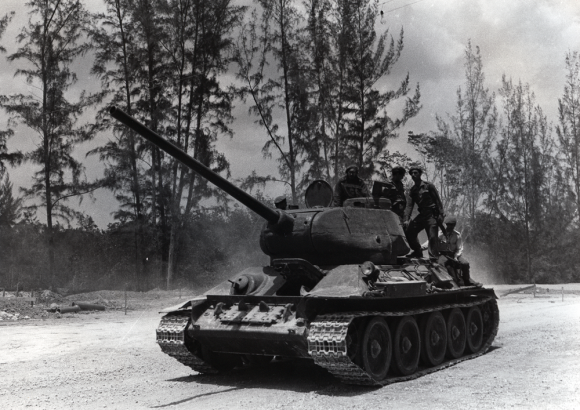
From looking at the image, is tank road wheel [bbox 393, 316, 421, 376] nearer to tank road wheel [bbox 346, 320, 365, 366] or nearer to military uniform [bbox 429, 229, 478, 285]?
tank road wheel [bbox 346, 320, 365, 366]

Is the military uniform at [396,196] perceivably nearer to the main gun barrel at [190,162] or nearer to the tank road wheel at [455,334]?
the tank road wheel at [455,334]

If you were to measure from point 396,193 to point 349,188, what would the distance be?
0.95m

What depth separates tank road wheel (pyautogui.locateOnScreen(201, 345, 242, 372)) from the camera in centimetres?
958

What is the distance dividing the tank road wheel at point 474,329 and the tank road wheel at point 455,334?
9.6 inches

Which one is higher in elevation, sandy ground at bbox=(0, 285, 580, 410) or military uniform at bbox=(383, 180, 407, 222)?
military uniform at bbox=(383, 180, 407, 222)

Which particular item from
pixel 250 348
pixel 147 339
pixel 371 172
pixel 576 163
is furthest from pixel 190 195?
pixel 576 163

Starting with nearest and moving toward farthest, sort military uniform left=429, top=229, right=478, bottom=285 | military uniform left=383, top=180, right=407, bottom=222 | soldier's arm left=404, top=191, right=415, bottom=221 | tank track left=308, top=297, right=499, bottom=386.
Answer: tank track left=308, top=297, right=499, bottom=386 → military uniform left=383, top=180, right=407, bottom=222 → military uniform left=429, top=229, right=478, bottom=285 → soldier's arm left=404, top=191, right=415, bottom=221

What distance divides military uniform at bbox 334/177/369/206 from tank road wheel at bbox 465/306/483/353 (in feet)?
9.74

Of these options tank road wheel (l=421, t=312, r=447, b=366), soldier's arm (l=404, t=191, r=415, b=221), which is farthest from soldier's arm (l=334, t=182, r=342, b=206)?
tank road wheel (l=421, t=312, r=447, b=366)

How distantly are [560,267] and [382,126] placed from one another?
57.9ft

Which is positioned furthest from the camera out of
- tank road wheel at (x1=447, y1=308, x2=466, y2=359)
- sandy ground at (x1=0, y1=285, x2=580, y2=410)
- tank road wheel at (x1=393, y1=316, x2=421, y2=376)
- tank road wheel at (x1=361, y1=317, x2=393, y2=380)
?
tank road wheel at (x1=447, y1=308, x2=466, y2=359)

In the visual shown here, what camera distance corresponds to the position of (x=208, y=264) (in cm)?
3134

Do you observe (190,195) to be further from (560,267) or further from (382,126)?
(560,267)

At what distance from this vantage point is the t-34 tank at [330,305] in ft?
26.9
